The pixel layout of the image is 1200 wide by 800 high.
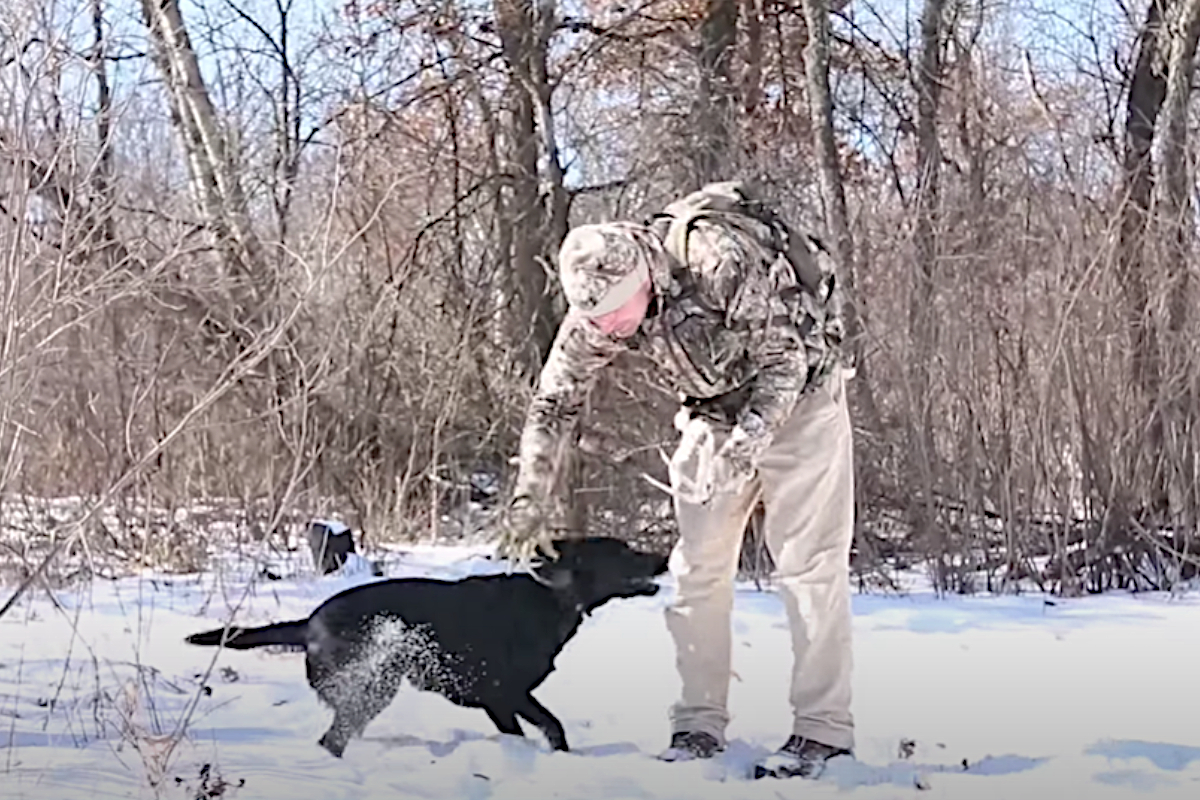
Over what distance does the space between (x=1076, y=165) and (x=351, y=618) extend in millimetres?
3120

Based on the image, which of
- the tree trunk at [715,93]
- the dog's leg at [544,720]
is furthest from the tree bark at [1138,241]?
the dog's leg at [544,720]

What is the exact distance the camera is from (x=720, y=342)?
236 centimetres

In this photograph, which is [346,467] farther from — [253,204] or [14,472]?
[14,472]

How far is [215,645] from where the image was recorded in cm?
289

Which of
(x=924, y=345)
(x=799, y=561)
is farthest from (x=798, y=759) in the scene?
(x=924, y=345)

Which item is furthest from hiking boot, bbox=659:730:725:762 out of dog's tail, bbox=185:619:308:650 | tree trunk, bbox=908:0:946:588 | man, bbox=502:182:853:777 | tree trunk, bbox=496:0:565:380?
tree trunk, bbox=496:0:565:380

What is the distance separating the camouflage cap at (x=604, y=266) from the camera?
2271 millimetres

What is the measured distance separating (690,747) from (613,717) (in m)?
0.27

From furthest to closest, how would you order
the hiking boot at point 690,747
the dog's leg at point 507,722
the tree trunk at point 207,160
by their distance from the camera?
the tree trunk at point 207,160, the dog's leg at point 507,722, the hiking boot at point 690,747

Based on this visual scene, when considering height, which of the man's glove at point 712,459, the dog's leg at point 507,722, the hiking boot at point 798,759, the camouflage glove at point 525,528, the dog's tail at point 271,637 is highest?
the man's glove at point 712,459

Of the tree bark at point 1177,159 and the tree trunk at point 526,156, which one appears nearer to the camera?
the tree bark at point 1177,159

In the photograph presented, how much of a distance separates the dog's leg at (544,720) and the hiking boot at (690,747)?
199 mm

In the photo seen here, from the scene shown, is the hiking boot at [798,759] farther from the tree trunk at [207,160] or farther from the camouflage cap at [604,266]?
the tree trunk at [207,160]

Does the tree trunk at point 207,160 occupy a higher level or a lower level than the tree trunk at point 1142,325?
higher
